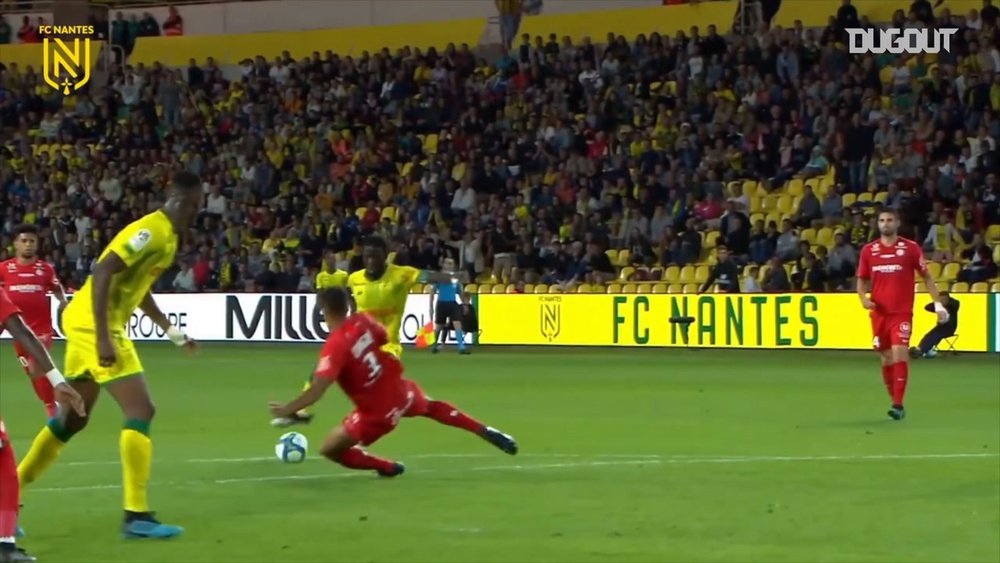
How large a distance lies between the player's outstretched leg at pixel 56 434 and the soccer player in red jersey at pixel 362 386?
143cm

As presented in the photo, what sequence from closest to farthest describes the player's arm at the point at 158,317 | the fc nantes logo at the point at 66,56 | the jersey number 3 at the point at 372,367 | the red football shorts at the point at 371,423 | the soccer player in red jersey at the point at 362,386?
1. the player's arm at the point at 158,317
2. the soccer player in red jersey at the point at 362,386
3. the jersey number 3 at the point at 372,367
4. the red football shorts at the point at 371,423
5. the fc nantes logo at the point at 66,56

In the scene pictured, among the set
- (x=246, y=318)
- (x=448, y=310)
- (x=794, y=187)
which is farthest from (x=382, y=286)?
(x=246, y=318)

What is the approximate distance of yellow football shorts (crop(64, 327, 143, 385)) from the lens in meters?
9.61

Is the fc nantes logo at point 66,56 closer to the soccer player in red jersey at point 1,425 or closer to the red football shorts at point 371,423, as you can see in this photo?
the red football shorts at point 371,423

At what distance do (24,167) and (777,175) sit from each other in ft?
69.6

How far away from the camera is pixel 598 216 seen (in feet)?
113

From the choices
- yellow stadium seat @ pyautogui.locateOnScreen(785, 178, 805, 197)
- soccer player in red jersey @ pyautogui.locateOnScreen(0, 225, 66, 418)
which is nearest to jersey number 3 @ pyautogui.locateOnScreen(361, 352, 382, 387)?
soccer player in red jersey @ pyautogui.locateOnScreen(0, 225, 66, 418)

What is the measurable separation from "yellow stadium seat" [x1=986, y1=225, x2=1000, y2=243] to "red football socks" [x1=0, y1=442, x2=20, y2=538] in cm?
2454

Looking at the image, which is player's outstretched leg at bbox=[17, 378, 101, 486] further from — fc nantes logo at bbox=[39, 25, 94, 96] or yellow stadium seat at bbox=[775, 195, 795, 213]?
fc nantes logo at bbox=[39, 25, 94, 96]

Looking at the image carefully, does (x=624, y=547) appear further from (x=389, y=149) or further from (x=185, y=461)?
(x=389, y=149)

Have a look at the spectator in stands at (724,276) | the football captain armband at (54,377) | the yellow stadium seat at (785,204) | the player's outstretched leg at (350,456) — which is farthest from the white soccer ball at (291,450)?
the yellow stadium seat at (785,204)

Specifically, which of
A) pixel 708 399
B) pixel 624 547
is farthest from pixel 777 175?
pixel 624 547

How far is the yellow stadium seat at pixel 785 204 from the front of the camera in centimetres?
3372

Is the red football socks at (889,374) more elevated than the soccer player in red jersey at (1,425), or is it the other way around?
the soccer player in red jersey at (1,425)
